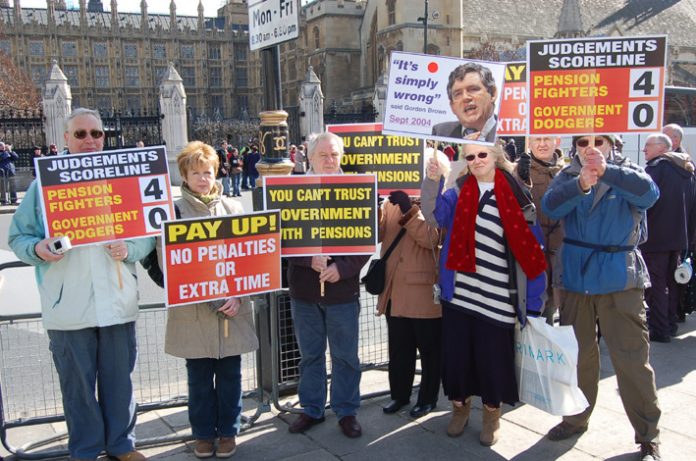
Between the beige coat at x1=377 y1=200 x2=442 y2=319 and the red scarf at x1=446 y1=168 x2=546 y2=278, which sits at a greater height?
the red scarf at x1=446 y1=168 x2=546 y2=278

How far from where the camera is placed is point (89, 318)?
3586 mm

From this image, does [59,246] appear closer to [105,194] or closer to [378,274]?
[105,194]

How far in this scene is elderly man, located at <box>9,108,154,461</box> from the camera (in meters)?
3.59

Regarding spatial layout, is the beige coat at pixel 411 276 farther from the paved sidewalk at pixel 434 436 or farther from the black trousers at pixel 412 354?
the paved sidewalk at pixel 434 436

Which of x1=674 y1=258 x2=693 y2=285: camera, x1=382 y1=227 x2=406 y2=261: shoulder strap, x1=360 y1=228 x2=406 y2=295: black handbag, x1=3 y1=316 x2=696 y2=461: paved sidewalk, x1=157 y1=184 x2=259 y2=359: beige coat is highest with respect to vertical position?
x1=382 y1=227 x2=406 y2=261: shoulder strap

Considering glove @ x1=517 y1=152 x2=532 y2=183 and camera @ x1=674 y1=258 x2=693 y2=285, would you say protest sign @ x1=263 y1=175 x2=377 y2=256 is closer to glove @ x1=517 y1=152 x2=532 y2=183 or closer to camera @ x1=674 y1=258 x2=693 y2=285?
glove @ x1=517 y1=152 x2=532 y2=183

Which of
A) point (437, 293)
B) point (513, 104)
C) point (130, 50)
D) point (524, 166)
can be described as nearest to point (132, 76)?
point (130, 50)

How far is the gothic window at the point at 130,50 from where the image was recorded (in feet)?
232

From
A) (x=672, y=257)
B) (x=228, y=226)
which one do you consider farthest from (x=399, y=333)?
(x=672, y=257)

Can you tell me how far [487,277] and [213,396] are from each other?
1801mm

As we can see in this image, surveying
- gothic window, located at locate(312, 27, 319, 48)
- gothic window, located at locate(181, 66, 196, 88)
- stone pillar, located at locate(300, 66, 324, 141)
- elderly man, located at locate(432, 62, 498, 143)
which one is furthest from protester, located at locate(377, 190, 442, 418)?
gothic window, located at locate(181, 66, 196, 88)

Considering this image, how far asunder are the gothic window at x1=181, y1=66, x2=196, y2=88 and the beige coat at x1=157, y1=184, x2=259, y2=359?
72767 mm

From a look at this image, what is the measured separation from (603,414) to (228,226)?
9.25ft

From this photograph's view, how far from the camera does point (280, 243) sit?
4086 mm
